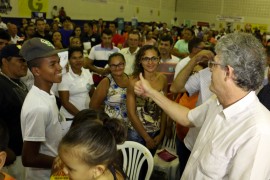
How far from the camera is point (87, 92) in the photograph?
12.0ft

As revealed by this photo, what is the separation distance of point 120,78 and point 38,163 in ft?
5.13

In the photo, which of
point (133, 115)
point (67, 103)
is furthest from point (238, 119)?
point (67, 103)

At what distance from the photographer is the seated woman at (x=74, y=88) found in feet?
11.3

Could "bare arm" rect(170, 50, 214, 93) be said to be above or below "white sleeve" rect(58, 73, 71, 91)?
above

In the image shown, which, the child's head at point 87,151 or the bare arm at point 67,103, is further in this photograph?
the bare arm at point 67,103

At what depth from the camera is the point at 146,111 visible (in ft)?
10.1

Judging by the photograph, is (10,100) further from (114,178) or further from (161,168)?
(161,168)

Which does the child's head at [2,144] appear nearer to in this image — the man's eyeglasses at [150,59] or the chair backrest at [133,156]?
the chair backrest at [133,156]

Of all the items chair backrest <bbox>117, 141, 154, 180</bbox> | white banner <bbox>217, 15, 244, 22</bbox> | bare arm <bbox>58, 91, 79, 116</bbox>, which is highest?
white banner <bbox>217, 15, 244, 22</bbox>

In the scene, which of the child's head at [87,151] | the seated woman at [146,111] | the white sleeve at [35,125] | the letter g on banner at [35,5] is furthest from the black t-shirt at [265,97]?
the letter g on banner at [35,5]

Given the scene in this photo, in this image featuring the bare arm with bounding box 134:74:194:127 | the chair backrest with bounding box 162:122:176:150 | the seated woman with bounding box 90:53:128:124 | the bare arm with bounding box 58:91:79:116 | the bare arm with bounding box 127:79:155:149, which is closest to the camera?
the bare arm with bounding box 134:74:194:127

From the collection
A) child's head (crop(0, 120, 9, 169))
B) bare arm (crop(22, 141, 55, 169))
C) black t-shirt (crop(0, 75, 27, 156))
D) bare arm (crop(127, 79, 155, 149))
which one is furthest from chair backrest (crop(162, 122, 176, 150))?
child's head (crop(0, 120, 9, 169))

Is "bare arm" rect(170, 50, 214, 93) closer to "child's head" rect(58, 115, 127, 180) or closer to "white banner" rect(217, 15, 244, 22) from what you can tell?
"child's head" rect(58, 115, 127, 180)

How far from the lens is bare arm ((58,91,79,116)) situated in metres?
3.41
